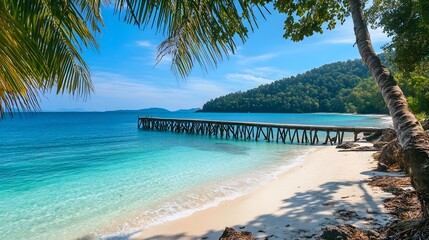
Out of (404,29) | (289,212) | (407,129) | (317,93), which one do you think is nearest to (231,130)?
(404,29)

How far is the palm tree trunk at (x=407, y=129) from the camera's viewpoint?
2416 mm

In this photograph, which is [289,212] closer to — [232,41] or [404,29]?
[232,41]

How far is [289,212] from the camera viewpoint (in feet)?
18.7

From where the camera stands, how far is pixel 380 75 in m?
3.49

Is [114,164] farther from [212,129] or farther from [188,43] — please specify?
[212,129]

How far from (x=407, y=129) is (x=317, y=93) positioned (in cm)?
13061

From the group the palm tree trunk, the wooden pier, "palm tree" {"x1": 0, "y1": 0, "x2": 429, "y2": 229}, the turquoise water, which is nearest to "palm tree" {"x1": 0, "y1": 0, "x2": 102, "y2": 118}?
"palm tree" {"x1": 0, "y1": 0, "x2": 429, "y2": 229}

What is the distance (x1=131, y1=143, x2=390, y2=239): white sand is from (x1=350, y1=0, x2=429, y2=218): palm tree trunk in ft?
6.64

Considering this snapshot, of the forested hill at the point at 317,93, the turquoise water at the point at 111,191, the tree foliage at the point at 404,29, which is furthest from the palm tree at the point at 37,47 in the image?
the forested hill at the point at 317,93

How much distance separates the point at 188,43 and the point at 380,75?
8.33 ft

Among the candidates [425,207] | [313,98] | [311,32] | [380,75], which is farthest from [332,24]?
[313,98]

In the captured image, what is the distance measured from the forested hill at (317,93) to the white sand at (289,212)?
9018cm

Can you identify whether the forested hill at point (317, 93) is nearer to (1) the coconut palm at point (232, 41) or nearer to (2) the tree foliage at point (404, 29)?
(2) the tree foliage at point (404, 29)

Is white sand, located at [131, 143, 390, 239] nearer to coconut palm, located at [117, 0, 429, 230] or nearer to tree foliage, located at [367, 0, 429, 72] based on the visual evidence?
coconut palm, located at [117, 0, 429, 230]
